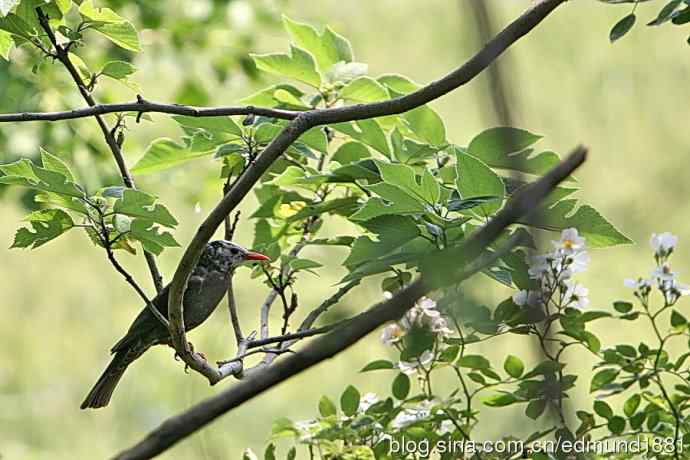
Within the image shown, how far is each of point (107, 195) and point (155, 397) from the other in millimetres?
2591

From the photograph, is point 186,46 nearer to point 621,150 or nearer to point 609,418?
point 621,150

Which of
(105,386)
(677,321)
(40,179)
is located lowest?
(677,321)

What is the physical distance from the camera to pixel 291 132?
3.17 feet

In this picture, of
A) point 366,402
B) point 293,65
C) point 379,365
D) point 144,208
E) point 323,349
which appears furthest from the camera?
point 293,65

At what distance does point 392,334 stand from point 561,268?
21 cm

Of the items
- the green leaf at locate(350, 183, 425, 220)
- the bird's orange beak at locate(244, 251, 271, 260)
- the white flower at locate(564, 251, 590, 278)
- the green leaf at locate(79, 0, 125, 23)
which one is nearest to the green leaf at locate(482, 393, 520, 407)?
the white flower at locate(564, 251, 590, 278)

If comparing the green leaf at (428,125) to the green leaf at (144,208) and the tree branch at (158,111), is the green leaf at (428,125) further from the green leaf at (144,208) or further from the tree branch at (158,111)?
the green leaf at (144,208)

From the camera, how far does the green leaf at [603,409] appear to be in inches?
46.2

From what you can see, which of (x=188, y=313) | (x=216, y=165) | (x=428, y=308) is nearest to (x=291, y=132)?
(x=428, y=308)

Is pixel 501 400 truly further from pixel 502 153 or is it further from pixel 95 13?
pixel 95 13

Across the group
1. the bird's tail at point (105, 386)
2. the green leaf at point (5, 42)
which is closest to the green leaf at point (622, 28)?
the green leaf at point (5, 42)

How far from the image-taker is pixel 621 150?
371 cm

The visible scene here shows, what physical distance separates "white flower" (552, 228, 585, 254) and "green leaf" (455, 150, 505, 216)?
0.39ft

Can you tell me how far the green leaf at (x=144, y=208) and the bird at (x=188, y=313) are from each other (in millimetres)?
355
